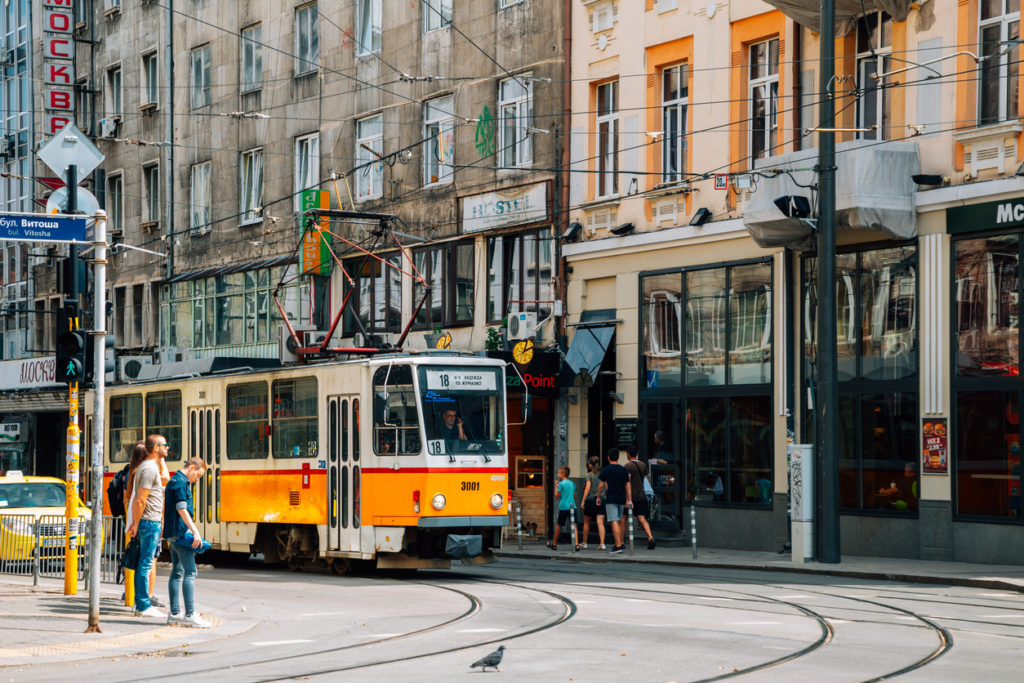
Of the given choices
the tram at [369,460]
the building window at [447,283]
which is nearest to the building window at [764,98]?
the building window at [447,283]

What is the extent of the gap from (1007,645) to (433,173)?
2285 centimetres

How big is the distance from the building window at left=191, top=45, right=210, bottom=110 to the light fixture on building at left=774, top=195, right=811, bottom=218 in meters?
22.2

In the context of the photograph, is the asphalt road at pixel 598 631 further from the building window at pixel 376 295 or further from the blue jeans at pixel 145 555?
the building window at pixel 376 295

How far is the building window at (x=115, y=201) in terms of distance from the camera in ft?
149

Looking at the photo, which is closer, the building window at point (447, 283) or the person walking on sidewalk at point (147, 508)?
the person walking on sidewalk at point (147, 508)

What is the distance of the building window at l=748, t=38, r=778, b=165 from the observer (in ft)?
86.0

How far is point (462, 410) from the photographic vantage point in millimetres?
20281

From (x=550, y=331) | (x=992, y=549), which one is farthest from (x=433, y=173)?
(x=992, y=549)

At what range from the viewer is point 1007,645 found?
40.9 ft

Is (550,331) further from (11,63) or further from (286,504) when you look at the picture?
(11,63)

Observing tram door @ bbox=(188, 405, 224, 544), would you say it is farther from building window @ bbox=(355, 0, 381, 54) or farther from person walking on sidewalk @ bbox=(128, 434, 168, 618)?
building window @ bbox=(355, 0, 381, 54)

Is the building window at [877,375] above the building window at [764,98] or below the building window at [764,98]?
below

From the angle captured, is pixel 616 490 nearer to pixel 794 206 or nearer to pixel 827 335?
pixel 827 335

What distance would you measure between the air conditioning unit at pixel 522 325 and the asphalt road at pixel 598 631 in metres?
10.5
